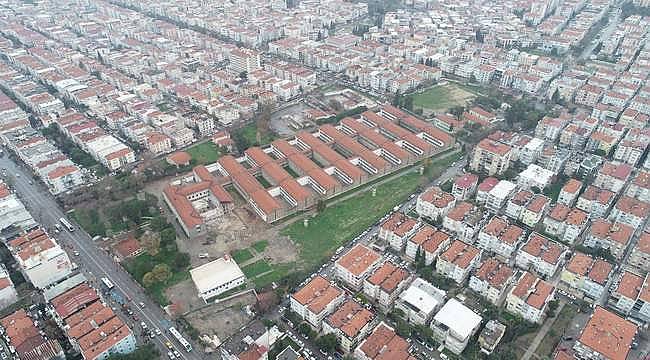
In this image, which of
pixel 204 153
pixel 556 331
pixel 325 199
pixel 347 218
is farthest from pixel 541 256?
pixel 204 153

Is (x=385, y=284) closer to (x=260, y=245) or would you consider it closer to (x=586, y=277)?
(x=260, y=245)

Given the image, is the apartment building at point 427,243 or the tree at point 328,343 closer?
the tree at point 328,343

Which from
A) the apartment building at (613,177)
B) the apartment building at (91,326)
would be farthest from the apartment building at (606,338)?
the apartment building at (91,326)

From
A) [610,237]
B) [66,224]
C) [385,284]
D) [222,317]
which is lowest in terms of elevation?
[222,317]

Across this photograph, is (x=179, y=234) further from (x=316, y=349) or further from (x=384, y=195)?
(x=384, y=195)

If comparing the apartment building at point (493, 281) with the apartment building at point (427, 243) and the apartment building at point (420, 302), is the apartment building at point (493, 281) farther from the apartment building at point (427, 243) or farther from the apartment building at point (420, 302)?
the apartment building at point (427, 243)

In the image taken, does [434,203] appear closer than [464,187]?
Yes

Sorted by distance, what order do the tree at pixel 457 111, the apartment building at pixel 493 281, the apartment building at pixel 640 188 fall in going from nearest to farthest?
the apartment building at pixel 493 281, the apartment building at pixel 640 188, the tree at pixel 457 111

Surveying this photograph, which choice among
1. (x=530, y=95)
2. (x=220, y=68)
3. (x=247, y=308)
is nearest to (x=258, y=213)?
(x=247, y=308)
